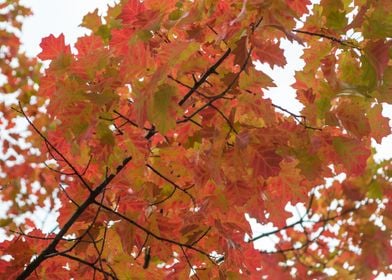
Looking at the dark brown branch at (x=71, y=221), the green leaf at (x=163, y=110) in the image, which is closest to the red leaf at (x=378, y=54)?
the green leaf at (x=163, y=110)

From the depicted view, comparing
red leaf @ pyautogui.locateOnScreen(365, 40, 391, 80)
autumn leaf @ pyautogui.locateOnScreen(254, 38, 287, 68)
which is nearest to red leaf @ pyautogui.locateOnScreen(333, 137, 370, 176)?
red leaf @ pyautogui.locateOnScreen(365, 40, 391, 80)

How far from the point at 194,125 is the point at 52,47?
56 cm

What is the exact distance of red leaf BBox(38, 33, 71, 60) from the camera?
1606 mm

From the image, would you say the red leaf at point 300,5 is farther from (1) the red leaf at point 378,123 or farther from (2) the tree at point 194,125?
(1) the red leaf at point 378,123

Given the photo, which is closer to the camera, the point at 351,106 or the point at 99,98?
the point at 99,98

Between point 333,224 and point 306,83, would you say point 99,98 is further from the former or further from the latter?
point 333,224

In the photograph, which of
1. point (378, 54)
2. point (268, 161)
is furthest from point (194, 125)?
point (378, 54)

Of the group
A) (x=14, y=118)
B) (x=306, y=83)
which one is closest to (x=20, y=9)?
(x=14, y=118)

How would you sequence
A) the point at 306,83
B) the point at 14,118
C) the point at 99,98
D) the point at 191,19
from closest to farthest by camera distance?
the point at 191,19
the point at 99,98
the point at 306,83
the point at 14,118

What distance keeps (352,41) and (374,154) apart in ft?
11.1

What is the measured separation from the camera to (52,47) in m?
1.62

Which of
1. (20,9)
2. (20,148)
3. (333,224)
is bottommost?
(333,224)

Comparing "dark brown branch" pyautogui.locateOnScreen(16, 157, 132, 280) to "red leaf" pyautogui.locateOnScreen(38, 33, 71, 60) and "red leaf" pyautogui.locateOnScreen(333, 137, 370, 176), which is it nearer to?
"red leaf" pyautogui.locateOnScreen(38, 33, 71, 60)

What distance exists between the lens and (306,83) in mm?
1801
